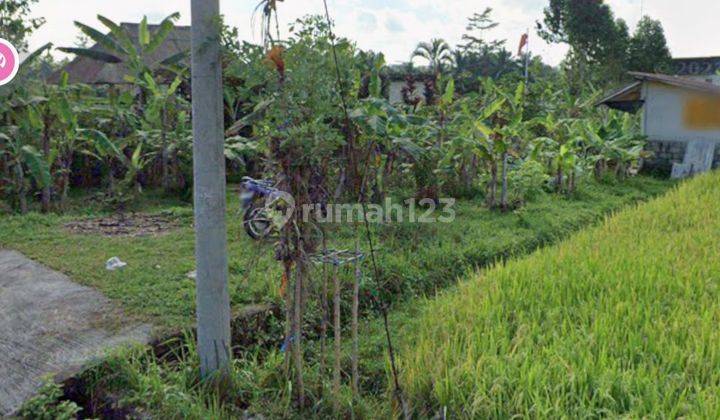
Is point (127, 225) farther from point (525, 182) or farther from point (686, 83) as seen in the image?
point (686, 83)

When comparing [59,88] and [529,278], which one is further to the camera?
[59,88]

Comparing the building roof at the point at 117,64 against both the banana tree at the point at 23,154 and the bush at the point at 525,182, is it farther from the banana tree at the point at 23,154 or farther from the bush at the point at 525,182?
the bush at the point at 525,182

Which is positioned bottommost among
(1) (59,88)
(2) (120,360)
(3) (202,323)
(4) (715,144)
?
(2) (120,360)

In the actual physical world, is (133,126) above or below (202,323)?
above

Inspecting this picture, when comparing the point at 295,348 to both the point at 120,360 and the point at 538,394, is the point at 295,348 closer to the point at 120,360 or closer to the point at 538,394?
the point at 120,360

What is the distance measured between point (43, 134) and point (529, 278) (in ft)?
18.4

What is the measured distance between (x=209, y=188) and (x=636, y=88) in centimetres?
1106

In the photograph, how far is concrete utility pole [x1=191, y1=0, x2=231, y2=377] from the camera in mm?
2590

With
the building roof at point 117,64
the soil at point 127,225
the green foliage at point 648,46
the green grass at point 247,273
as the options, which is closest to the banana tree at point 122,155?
the green grass at point 247,273

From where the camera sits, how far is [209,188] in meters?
2.69

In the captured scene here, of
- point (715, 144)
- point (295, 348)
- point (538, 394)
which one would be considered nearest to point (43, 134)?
point (295, 348)

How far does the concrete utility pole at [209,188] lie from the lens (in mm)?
2590

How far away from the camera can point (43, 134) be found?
269 inches

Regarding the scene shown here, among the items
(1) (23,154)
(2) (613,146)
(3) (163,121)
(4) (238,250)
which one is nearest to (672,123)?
(2) (613,146)
